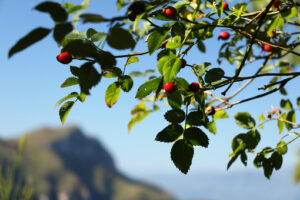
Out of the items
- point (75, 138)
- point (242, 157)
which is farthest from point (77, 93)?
point (75, 138)

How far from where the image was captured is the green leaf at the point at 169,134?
133cm

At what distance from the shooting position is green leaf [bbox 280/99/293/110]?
2.05m

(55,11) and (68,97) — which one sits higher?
(55,11)

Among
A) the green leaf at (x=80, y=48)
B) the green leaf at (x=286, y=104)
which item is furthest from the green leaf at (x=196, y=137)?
the green leaf at (x=286, y=104)

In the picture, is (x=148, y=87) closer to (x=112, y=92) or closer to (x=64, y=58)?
(x=112, y=92)

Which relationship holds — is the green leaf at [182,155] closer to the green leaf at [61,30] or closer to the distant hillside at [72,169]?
the green leaf at [61,30]

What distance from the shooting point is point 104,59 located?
0.91m

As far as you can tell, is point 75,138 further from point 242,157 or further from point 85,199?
point 242,157

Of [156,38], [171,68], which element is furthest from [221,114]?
[156,38]

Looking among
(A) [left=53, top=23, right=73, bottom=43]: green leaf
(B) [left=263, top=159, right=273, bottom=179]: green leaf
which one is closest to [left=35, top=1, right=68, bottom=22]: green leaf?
(A) [left=53, top=23, right=73, bottom=43]: green leaf

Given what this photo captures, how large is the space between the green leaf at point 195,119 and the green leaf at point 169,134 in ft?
0.23

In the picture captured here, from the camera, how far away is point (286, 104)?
206 cm

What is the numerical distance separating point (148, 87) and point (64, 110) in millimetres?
397

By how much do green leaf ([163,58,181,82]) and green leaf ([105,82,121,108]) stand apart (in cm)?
25
